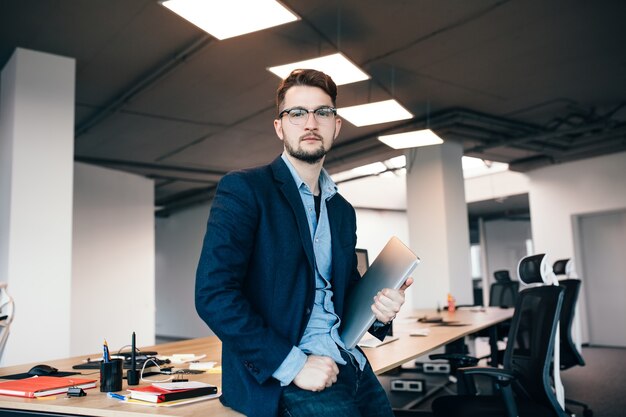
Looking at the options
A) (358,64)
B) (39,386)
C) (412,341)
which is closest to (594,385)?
(412,341)

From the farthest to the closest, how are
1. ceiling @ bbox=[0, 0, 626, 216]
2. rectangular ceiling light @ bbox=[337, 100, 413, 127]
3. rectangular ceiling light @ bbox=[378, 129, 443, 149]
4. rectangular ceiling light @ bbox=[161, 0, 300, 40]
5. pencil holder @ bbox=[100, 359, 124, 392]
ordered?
rectangular ceiling light @ bbox=[378, 129, 443, 149]
rectangular ceiling light @ bbox=[337, 100, 413, 127]
ceiling @ bbox=[0, 0, 626, 216]
rectangular ceiling light @ bbox=[161, 0, 300, 40]
pencil holder @ bbox=[100, 359, 124, 392]

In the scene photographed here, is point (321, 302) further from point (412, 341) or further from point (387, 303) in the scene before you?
point (412, 341)

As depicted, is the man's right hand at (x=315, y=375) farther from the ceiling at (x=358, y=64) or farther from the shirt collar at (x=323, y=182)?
the ceiling at (x=358, y=64)

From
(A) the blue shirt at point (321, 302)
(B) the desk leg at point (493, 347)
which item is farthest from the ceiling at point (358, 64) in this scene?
(A) the blue shirt at point (321, 302)

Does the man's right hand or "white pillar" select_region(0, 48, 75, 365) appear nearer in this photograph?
the man's right hand

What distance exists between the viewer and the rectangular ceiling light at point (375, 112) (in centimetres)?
499

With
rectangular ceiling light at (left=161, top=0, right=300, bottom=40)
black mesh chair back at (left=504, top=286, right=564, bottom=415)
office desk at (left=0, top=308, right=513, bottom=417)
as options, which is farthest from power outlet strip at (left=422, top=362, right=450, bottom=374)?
rectangular ceiling light at (left=161, top=0, right=300, bottom=40)

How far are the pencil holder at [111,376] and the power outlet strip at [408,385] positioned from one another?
4082 mm

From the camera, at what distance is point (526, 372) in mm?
2650

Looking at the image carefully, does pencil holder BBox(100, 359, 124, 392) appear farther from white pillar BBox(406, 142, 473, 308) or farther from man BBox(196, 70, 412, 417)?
white pillar BBox(406, 142, 473, 308)

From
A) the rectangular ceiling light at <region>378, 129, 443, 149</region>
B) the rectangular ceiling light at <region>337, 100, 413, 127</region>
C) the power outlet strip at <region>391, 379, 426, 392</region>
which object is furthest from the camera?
the rectangular ceiling light at <region>378, 129, 443, 149</region>

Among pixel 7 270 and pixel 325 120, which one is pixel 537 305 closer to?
pixel 325 120

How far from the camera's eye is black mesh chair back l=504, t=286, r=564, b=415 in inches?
97.6

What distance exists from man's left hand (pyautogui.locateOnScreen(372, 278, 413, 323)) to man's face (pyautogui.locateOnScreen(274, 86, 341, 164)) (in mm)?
387
